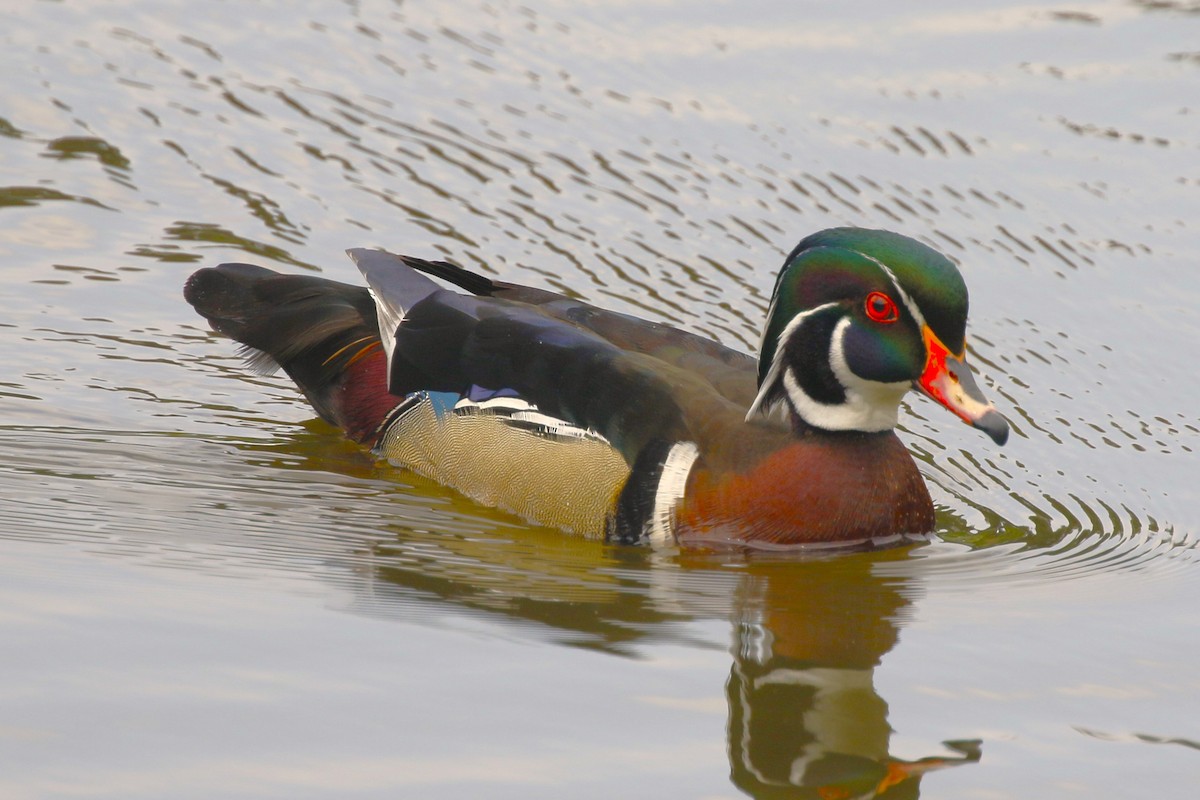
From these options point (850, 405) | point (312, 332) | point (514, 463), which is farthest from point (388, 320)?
point (850, 405)

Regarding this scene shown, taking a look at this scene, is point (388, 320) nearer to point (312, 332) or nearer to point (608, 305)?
point (312, 332)

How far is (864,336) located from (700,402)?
70 cm

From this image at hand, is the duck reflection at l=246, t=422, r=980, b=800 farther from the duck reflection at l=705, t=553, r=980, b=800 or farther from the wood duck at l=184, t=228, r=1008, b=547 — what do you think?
the wood duck at l=184, t=228, r=1008, b=547

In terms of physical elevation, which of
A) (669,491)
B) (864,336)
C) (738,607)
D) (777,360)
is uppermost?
(864,336)

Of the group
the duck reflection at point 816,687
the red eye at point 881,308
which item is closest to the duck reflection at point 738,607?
the duck reflection at point 816,687

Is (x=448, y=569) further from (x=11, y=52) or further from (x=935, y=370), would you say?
(x=11, y=52)

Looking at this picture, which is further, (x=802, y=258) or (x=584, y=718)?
(x=802, y=258)

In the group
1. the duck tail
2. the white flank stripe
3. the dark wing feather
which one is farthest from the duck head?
the duck tail

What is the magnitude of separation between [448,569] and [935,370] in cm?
191

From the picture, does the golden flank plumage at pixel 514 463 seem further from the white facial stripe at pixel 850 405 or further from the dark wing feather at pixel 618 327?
the white facial stripe at pixel 850 405

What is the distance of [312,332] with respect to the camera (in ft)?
26.9

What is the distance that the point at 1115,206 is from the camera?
10.3 meters

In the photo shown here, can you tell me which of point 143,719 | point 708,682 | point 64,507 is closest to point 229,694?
point 143,719

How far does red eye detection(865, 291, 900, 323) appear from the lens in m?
6.84
